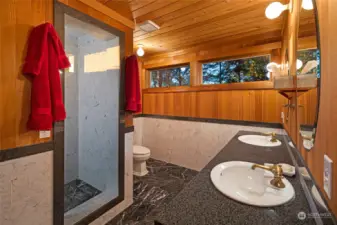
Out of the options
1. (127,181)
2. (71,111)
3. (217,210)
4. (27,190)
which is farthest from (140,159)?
Answer: (217,210)

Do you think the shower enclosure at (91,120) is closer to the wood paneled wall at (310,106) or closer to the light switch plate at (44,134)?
the light switch plate at (44,134)

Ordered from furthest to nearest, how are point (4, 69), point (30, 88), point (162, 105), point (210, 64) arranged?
point (162, 105) < point (210, 64) < point (30, 88) < point (4, 69)

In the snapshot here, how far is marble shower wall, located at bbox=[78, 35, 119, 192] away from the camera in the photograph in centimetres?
180

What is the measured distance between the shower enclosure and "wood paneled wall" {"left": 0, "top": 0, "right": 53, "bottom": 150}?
21cm

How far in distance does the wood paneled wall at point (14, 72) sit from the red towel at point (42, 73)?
4 centimetres

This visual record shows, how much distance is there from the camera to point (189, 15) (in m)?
1.77

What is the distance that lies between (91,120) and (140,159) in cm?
92

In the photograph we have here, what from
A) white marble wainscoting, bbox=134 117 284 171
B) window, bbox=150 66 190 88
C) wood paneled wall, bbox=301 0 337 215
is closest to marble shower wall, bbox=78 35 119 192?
white marble wainscoting, bbox=134 117 284 171

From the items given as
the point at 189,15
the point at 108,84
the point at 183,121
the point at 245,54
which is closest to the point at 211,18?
the point at 189,15

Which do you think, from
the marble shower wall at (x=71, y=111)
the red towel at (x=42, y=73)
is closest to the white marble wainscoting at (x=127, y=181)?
the red towel at (x=42, y=73)

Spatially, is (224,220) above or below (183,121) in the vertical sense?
below

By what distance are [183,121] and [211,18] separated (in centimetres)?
168

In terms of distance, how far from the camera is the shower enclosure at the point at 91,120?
157 cm

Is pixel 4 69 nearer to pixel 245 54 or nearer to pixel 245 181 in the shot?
pixel 245 181
